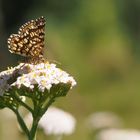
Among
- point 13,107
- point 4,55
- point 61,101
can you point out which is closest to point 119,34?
point 4,55

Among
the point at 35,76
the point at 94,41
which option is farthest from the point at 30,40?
the point at 94,41

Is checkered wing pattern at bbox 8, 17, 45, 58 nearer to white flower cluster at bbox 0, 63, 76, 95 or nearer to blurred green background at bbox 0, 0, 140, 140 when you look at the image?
white flower cluster at bbox 0, 63, 76, 95

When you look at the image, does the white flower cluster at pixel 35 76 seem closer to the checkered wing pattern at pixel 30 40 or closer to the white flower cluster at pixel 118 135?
the checkered wing pattern at pixel 30 40

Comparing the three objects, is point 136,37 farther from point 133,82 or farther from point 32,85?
point 32,85

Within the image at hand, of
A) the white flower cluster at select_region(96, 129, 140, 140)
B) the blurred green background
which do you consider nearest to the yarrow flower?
the white flower cluster at select_region(96, 129, 140, 140)

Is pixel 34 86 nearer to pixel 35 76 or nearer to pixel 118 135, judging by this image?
pixel 35 76

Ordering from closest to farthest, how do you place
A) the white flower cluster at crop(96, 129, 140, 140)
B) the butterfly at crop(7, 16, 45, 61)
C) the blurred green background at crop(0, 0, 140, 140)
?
the butterfly at crop(7, 16, 45, 61) < the white flower cluster at crop(96, 129, 140, 140) < the blurred green background at crop(0, 0, 140, 140)

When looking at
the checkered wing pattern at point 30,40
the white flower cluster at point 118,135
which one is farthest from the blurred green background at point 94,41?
the checkered wing pattern at point 30,40
